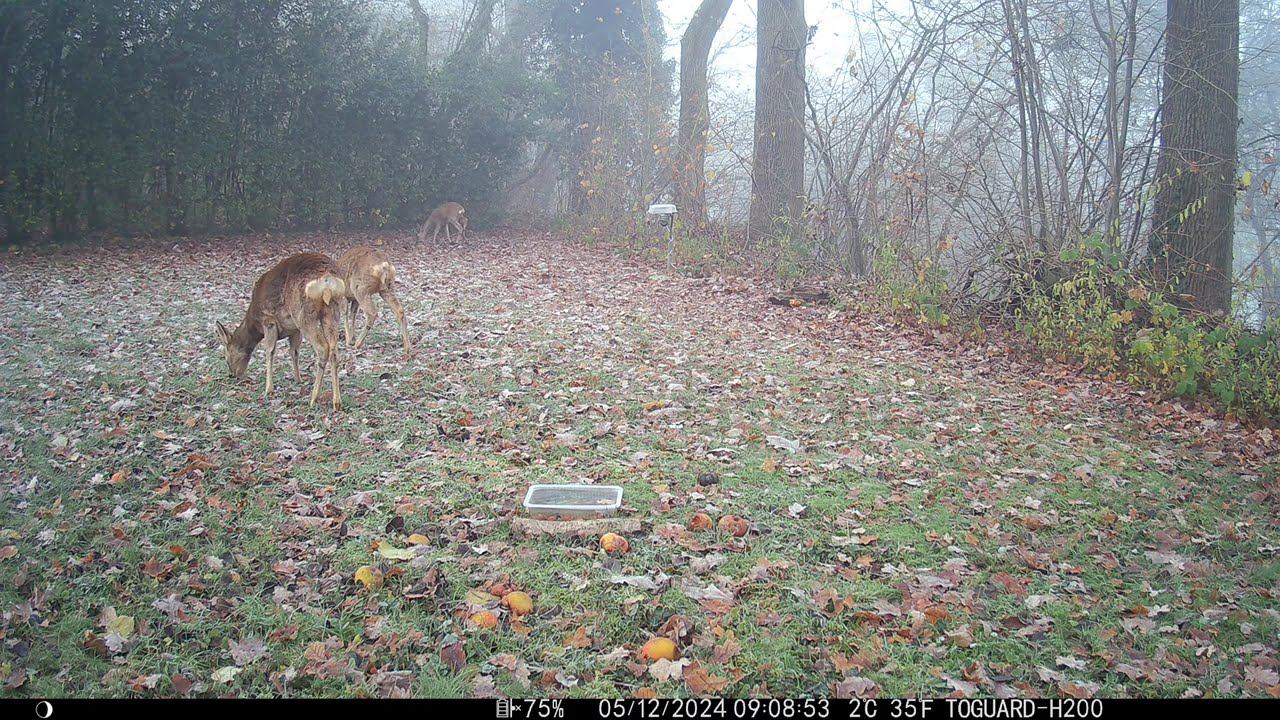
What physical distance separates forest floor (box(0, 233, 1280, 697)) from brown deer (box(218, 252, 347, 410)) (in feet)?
1.14

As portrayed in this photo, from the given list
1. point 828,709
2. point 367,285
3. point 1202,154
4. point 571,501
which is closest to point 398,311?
point 367,285

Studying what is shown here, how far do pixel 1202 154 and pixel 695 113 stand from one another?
33.2 feet

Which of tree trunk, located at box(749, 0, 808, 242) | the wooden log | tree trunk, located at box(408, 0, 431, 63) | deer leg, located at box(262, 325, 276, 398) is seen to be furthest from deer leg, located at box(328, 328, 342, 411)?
tree trunk, located at box(408, 0, 431, 63)

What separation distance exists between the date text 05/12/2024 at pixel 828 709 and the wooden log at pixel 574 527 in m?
1.43

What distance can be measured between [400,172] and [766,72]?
8.44 metres

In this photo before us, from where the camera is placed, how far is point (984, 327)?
10094 millimetres

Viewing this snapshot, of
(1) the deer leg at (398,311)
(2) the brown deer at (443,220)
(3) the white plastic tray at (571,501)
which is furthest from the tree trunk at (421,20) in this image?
(3) the white plastic tray at (571,501)

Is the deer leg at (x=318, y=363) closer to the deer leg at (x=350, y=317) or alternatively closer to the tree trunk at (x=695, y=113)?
the deer leg at (x=350, y=317)

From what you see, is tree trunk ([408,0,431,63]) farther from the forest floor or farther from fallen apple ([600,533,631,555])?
fallen apple ([600,533,631,555])

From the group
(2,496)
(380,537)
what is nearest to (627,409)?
(380,537)

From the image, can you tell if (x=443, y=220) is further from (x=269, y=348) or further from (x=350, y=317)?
(x=269, y=348)

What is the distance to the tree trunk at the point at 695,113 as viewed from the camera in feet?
51.1

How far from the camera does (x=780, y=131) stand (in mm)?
14375

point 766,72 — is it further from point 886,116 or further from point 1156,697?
point 1156,697
